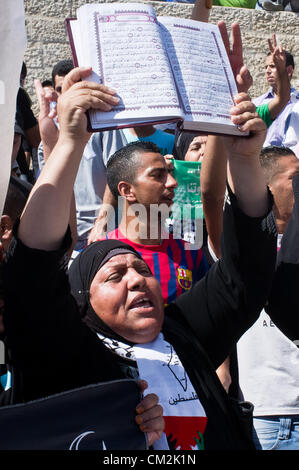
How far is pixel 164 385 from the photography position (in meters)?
2.22

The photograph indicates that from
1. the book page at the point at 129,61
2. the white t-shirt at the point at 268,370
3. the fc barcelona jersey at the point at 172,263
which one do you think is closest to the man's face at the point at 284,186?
the fc barcelona jersey at the point at 172,263

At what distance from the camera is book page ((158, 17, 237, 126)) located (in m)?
2.13

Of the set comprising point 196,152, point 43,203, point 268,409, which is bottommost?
point 268,409

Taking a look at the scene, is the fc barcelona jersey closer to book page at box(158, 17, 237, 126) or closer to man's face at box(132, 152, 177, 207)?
man's face at box(132, 152, 177, 207)

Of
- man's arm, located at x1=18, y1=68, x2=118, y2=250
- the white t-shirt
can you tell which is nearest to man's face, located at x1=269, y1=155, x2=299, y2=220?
the white t-shirt

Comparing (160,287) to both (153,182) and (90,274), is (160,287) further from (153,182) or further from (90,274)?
(153,182)

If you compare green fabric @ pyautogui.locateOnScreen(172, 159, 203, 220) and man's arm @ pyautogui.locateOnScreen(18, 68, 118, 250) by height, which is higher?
green fabric @ pyautogui.locateOnScreen(172, 159, 203, 220)

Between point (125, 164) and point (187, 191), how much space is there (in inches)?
18.4

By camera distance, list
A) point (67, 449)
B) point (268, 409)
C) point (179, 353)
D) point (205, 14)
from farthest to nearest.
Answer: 1. point (268, 409)
2. point (205, 14)
3. point (179, 353)
4. point (67, 449)

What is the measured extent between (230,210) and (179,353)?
0.52 metres

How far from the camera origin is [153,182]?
3.47m

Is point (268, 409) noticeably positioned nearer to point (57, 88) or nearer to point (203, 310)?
point (203, 310)

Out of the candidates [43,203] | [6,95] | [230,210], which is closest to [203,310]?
[230,210]

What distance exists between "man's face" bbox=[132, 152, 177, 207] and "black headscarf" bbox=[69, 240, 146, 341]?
34.7 inches
